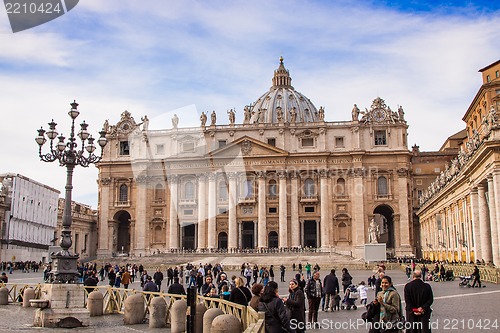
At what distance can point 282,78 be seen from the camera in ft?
327

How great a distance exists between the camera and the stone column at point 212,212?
63.4m

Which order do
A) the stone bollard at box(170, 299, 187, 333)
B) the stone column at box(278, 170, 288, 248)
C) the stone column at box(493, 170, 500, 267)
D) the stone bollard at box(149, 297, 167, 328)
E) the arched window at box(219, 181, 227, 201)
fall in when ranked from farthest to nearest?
the arched window at box(219, 181, 227, 201) < the stone column at box(278, 170, 288, 248) < the stone column at box(493, 170, 500, 267) < the stone bollard at box(149, 297, 167, 328) < the stone bollard at box(170, 299, 187, 333)

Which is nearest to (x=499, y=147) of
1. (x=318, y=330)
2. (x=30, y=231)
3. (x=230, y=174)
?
(x=318, y=330)

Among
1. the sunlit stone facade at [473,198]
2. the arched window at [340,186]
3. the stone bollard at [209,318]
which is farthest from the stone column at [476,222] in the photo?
the arched window at [340,186]

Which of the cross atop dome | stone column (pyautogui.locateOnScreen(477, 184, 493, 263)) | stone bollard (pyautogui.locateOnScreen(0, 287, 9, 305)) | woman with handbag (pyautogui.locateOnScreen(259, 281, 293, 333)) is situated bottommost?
stone bollard (pyautogui.locateOnScreen(0, 287, 9, 305))

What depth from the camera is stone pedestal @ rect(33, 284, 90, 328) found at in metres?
14.4

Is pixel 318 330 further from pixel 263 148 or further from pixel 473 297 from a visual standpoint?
pixel 263 148

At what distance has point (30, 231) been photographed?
2554 inches

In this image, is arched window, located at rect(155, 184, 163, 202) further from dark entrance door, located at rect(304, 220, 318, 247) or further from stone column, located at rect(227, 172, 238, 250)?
dark entrance door, located at rect(304, 220, 318, 247)

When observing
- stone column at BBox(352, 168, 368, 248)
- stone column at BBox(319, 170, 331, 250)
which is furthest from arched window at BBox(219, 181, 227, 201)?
stone column at BBox(352, 168, 368, 248)

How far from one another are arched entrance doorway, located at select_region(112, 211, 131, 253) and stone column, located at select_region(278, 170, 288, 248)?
19743 millimetres

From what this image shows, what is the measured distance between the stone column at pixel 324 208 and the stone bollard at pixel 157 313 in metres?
47.0

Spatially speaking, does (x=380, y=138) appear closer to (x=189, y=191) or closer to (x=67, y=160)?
(x=189, y=191)

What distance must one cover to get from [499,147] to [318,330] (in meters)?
17.5
